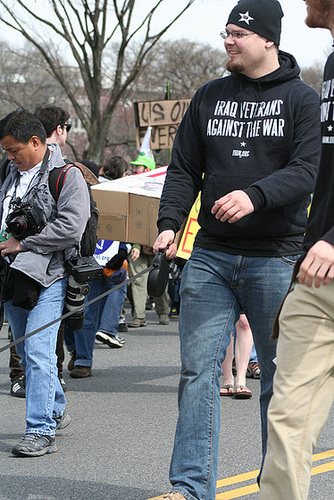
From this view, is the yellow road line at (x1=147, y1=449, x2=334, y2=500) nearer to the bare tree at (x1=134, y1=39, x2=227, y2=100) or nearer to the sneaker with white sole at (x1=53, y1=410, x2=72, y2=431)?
the sneaker with white sole at (x1=53, y1=410, x2=72, y2=431)

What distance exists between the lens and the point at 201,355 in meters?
3.49

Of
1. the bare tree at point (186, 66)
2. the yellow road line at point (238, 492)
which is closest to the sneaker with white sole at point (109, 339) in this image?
the yellow road line at point (238, 492)

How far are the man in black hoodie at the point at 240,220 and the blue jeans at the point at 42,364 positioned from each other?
1.39 meters

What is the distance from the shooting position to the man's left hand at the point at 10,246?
4.94 m

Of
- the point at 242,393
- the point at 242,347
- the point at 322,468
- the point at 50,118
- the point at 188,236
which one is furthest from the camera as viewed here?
the point at 188,236

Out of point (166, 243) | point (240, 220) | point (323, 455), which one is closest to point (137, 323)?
point (323, 455)

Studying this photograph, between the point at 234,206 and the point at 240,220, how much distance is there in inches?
10.2

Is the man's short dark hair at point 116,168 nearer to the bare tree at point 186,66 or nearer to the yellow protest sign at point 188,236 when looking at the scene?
the yellow protest sign at point 188,236

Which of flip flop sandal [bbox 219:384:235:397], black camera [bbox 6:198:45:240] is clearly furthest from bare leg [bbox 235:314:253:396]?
black camera [bbox 6:198:45:240]

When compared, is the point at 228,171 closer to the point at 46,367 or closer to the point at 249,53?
the point at 249,53

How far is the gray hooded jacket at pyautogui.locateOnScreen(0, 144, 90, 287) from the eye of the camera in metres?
4.87

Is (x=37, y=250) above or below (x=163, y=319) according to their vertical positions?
above

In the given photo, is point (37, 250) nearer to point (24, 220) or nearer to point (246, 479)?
point (24, 220)

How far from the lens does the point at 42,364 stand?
15.7 feet
